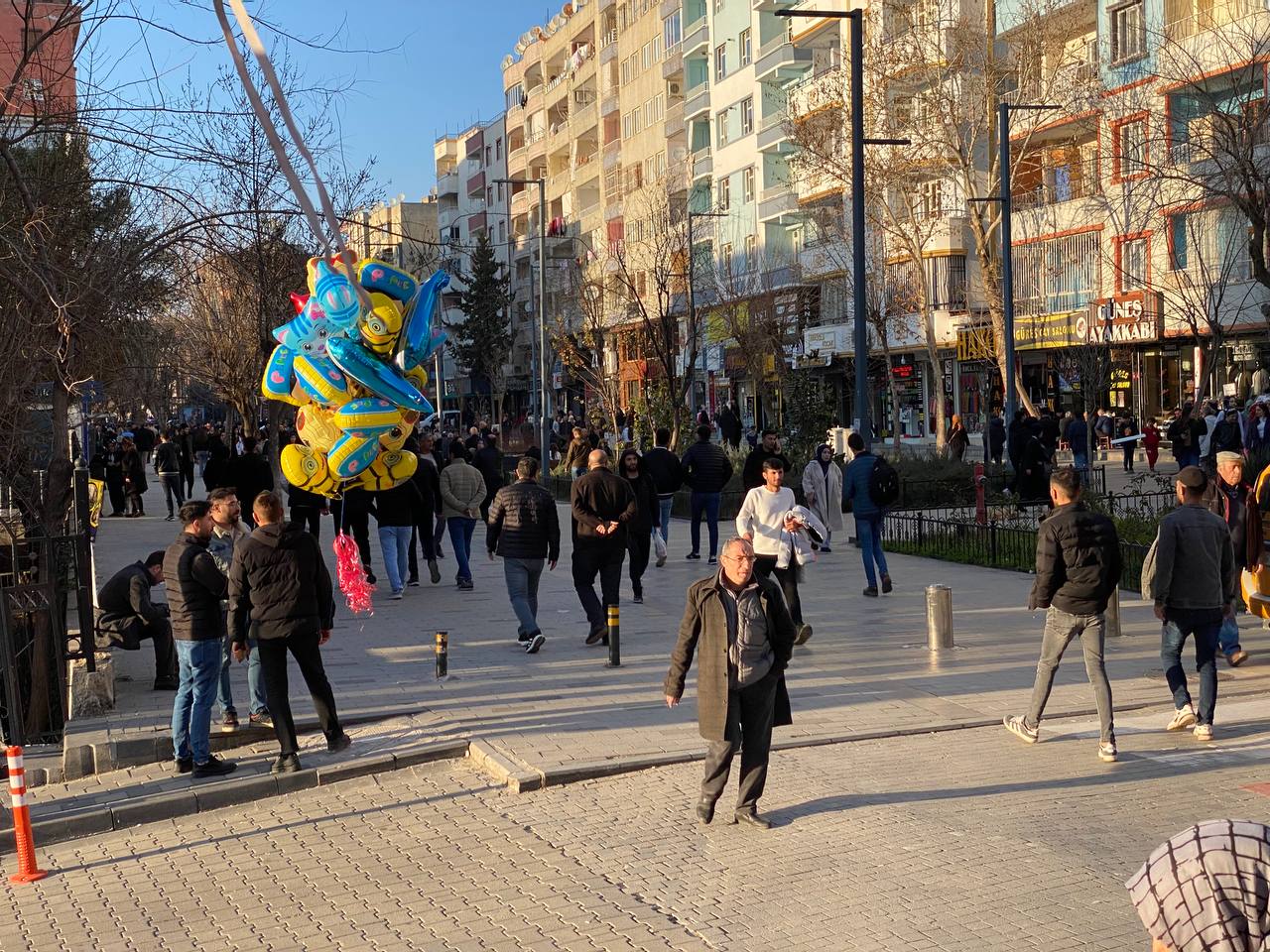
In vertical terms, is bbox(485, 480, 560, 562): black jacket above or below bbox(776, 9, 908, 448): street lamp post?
below

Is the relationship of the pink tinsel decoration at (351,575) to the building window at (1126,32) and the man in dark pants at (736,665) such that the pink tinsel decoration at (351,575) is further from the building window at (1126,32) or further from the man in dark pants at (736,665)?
the building window at (1126,32)

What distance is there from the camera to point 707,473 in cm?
1769

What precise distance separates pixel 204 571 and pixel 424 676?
10.1 ft

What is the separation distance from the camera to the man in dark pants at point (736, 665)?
732cm

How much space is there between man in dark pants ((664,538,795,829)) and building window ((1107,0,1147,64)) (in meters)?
31.4

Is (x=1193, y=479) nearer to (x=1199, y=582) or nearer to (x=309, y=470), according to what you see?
(x=1199, y=582)

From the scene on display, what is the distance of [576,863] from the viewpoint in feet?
23.0

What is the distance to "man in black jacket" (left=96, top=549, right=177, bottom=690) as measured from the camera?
11.2m

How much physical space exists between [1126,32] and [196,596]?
34517mm

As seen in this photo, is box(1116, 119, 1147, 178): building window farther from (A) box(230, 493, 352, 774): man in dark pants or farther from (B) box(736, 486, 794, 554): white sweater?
(A) box(230, 493, 352, 774): man in dark pants

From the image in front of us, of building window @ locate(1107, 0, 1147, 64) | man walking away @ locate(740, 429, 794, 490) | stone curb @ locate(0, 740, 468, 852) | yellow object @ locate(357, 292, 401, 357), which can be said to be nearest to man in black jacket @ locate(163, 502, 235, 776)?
stone curb @ locate(0, 740, 468, 852)

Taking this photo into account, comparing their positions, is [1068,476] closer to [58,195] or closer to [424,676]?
[424,676]

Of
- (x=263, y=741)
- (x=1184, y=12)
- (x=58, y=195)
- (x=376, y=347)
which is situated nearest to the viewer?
(x=263, y=741)

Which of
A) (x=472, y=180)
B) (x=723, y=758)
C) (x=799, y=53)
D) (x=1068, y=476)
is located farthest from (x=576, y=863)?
(x=472, y=180)
